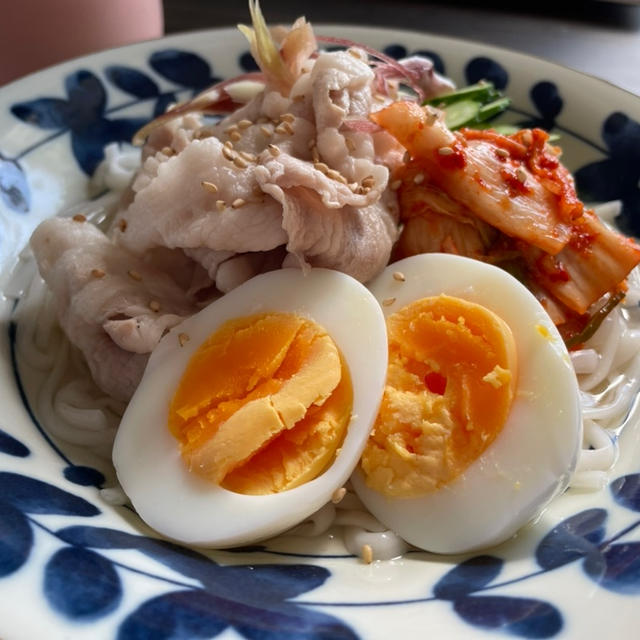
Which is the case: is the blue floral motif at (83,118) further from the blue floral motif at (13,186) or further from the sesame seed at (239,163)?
the sesame seed at (239,163)

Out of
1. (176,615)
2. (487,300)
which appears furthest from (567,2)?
(176,615)

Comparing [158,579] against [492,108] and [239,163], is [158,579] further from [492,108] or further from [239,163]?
[492,108]

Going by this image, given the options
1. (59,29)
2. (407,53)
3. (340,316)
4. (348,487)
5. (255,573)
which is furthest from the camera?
(59,29)

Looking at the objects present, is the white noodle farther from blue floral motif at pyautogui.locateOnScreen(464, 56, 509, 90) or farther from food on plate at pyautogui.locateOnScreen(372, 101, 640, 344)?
blue floral motif at pyautogui.locateOnScreen(464, 56, 509, 90)

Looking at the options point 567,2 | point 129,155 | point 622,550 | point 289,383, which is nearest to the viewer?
point 622,550

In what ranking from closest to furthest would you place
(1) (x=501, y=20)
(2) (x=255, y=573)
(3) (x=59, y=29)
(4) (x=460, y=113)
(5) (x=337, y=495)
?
1. (2) (x=255, y=573)
2. (5) (x=337, y=495)
3. (4) (x=460, y=113)
4. (3) (x=59, y=29)
5. (1) (x=501, y=20)

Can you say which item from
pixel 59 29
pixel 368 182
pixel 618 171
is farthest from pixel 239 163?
pixel 59 29

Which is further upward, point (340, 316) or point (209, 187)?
point (209, 187)

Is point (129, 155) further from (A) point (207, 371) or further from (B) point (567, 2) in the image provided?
(B) point (567, 2)
